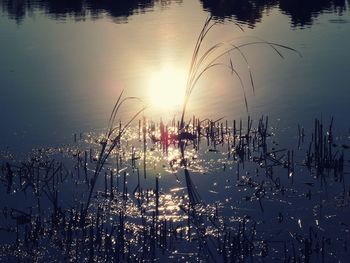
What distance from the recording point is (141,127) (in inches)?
480

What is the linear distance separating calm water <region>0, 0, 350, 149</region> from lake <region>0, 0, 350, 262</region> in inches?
2.7

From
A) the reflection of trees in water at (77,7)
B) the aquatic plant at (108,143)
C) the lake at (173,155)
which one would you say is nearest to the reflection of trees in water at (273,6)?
the reflection of trees in water at (77,7)

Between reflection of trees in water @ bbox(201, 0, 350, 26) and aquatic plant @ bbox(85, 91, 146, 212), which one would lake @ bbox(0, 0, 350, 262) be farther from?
reflection of trees in water @ bbox(201, 0, 350, 26)

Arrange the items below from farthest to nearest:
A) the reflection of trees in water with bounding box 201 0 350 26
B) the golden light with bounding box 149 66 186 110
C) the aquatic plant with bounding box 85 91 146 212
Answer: the reflection of trees in water with bounding box 201 0 350 26 < the golden light with bounding box 149 66 186 110 < the aquatic plant with bounding box 85 91 146 212

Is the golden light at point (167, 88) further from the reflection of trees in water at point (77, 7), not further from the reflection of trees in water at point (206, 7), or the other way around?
the reflection of trees in water at point (77, 7)

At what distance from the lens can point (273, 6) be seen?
31594 millimetres

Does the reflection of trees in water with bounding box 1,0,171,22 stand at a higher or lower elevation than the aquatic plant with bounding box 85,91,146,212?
higher

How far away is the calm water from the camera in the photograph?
13414 mm

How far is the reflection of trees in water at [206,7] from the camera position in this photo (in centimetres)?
2836

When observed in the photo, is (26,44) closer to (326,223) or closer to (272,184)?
(272,184)

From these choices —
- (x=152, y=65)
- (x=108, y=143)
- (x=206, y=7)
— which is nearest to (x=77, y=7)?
(x=206, y=7)

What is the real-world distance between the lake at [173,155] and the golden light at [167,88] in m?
0.06

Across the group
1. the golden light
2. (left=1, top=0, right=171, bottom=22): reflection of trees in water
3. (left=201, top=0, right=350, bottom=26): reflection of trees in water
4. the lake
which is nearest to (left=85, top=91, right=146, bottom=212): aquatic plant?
the lake

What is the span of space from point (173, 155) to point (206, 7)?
22.2 metres
